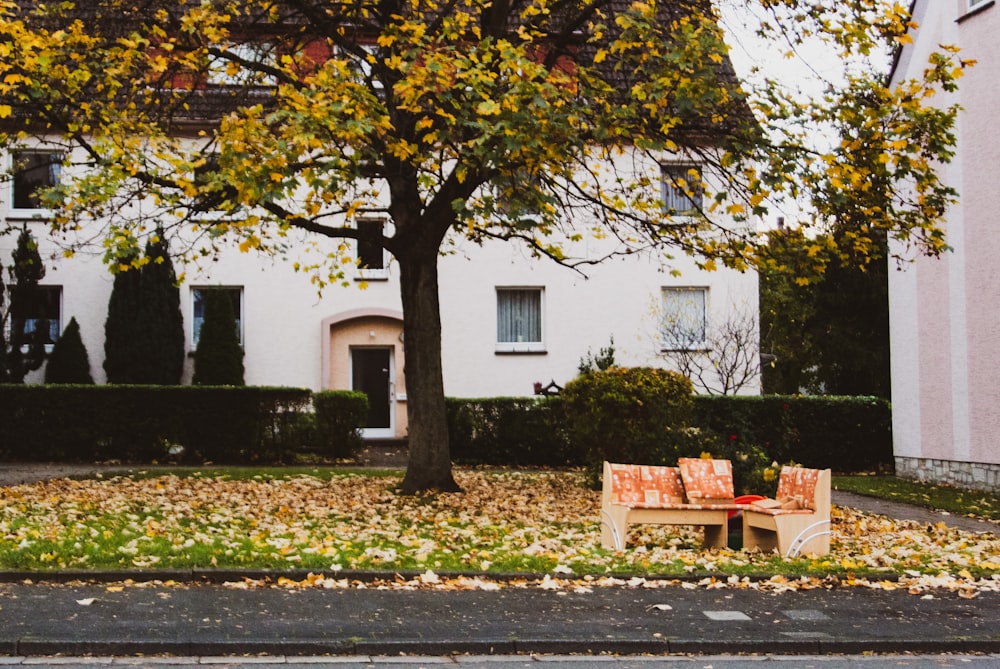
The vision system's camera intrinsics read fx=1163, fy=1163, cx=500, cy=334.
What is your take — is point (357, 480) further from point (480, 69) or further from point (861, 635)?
point (861, 635)

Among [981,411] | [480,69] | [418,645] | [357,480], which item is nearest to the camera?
[418,645]

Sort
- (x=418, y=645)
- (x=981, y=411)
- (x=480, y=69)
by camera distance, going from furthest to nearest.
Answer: (x=981, y=411) < (x=480, y=69) < (x=418, y=645)

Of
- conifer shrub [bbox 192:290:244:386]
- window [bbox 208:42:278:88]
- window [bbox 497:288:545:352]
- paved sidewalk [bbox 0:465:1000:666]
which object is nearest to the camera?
paved sidewalk [bbox 0:465:1000:666]

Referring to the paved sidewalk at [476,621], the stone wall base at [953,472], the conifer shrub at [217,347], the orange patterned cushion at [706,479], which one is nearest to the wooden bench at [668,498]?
the orange patterned cushion at [706,479]

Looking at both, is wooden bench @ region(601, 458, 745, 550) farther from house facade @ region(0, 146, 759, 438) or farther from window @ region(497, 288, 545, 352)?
window @ region(497, 288, 545, 352)

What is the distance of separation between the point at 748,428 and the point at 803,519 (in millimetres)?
11445

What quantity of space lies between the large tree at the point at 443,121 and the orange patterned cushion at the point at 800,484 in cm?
289

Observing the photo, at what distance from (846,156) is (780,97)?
1.04 meters

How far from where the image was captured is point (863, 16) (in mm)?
14164

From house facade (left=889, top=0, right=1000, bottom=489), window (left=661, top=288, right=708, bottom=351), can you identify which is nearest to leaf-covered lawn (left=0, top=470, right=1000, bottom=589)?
house facade (left=889, top=0, right=1000, bottom=489)

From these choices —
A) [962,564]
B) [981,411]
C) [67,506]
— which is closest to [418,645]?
[962,564]

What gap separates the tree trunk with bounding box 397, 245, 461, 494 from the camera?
15781 millimetres

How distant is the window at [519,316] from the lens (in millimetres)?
28359

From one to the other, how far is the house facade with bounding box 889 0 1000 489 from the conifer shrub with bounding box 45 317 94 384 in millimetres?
17312
